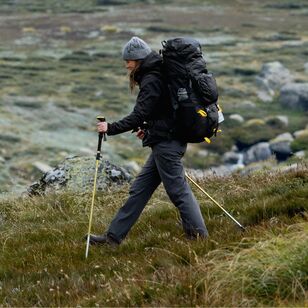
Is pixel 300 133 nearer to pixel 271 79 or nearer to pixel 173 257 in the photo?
pixel 271 79

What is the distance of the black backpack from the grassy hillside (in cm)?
142

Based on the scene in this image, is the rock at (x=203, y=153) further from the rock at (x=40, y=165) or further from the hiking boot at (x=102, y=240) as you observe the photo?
the hiking boot at (x=102, y=240)

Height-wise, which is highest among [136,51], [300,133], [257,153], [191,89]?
[136,51]

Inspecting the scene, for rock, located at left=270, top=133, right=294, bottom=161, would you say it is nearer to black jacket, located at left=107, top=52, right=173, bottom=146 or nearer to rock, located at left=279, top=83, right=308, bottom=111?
rock, located at left=279, top=83, right=308, bottom=111

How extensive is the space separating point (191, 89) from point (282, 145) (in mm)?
45140

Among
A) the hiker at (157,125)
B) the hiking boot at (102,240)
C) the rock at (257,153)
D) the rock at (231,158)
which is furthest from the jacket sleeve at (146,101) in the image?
the rock at (257,153)

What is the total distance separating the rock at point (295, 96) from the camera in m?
64.3

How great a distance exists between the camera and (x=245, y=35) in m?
89.2

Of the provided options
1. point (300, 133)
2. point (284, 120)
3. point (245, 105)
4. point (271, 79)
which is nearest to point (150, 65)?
point (300, 133)

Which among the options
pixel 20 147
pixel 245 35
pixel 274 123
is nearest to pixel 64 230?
pixel 20 147

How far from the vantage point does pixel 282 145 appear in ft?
174

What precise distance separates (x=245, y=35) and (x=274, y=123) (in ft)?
103

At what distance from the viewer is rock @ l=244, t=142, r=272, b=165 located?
52.0m

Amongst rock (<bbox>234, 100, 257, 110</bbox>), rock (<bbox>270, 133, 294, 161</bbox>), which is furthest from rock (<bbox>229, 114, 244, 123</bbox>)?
rock (<bbox>270, 133, 294, 161</bbox>)
